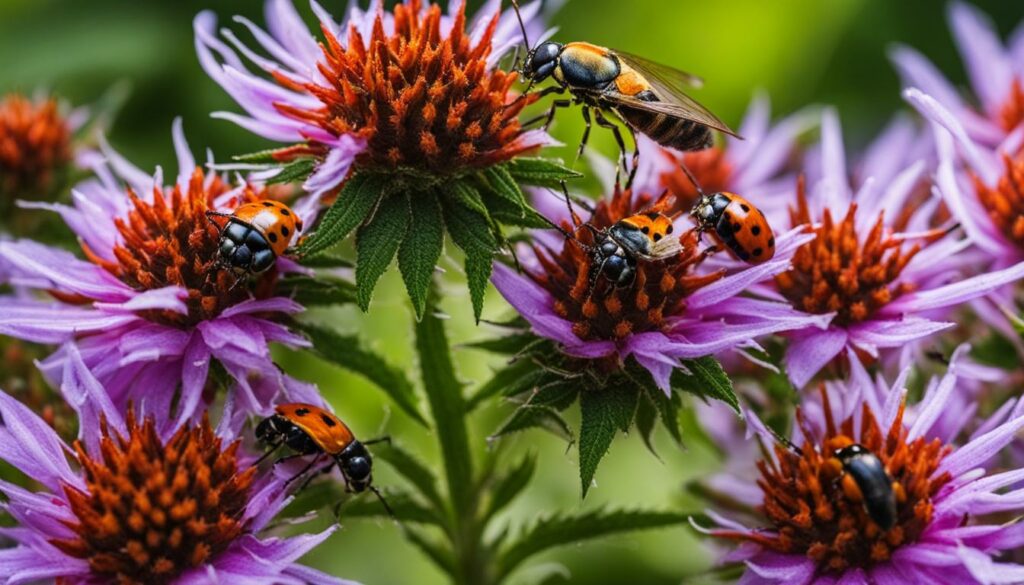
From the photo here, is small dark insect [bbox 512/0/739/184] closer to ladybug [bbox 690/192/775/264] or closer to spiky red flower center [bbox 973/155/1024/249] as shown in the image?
ladybug [bbox 690/192/775/264]

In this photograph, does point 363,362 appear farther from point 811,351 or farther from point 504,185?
point 811,351

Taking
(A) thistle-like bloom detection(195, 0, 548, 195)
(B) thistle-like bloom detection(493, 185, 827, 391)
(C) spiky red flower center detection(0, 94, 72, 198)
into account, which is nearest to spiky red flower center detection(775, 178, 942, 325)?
(B) thistle-like bloom detection(493, 185, 827, 391)

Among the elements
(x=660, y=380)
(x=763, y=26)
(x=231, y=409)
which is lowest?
(x=231, y=409)

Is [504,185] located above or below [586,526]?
above

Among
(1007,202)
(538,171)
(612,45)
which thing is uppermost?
(612,45)

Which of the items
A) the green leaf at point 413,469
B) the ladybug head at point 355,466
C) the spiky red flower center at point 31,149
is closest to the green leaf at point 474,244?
the ladybug head at point 355,466

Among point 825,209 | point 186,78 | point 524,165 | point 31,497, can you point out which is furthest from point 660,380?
point 186,78

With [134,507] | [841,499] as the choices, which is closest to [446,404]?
[134,507]

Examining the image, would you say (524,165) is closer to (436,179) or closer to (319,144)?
(436,179)
